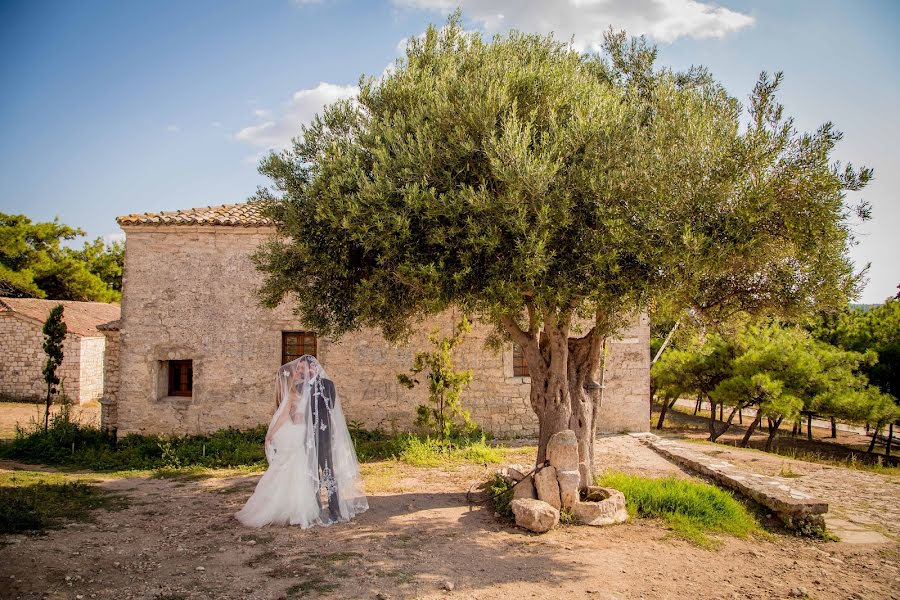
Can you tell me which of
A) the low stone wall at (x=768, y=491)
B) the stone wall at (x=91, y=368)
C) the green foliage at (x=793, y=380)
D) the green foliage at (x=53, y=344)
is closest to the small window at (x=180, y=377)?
the green foliage at (x=53, y=344)

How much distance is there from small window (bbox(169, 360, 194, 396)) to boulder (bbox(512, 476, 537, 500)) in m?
10.0

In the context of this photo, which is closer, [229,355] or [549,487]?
[549,487]

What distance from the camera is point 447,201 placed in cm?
670

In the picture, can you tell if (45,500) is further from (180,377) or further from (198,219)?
(198,219)

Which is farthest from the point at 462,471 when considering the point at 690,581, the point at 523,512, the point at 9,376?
the point at 9,376

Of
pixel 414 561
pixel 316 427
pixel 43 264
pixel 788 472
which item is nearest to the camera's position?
pixel 414 561

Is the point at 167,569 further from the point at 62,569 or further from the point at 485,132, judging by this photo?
the point at 485,132

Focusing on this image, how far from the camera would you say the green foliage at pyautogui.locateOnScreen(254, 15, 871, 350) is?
6473 millimetres

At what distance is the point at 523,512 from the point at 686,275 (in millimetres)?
3566

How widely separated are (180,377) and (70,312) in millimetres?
13759

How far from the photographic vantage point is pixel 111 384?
46.1 feet

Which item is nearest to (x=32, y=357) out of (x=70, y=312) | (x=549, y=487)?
(x=70, y=312)

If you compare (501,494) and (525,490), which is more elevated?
(525,490)

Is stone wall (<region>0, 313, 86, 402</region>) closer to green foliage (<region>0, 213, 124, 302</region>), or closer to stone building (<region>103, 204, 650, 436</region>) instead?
green foliage (<region>0, 213, 124, 302</region>)
